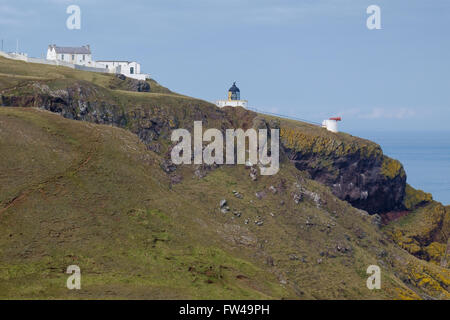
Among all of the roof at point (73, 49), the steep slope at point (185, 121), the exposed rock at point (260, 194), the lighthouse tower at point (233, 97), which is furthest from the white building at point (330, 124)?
the roof at point (73, 49)

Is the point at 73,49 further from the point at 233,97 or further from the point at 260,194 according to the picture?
the point at 260,194

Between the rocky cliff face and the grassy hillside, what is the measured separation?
11.2 inches

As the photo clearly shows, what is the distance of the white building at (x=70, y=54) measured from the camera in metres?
137

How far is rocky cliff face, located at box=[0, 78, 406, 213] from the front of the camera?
87.6 m

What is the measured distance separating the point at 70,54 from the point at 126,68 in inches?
495

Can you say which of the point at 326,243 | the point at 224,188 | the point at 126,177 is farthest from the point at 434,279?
the point at 126,177

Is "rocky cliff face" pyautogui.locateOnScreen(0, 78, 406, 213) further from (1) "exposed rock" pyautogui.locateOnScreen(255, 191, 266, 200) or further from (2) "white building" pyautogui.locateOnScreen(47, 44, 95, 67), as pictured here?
(2) "white building" pyautogui.locateOnScreen(47, 44, 95, 67)

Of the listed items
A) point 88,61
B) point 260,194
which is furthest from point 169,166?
point 88,61

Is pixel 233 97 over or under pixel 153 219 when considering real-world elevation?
over

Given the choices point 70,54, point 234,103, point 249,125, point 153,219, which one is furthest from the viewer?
point 70,54

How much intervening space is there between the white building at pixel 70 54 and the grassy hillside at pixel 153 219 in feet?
83.8

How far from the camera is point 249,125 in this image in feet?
338
